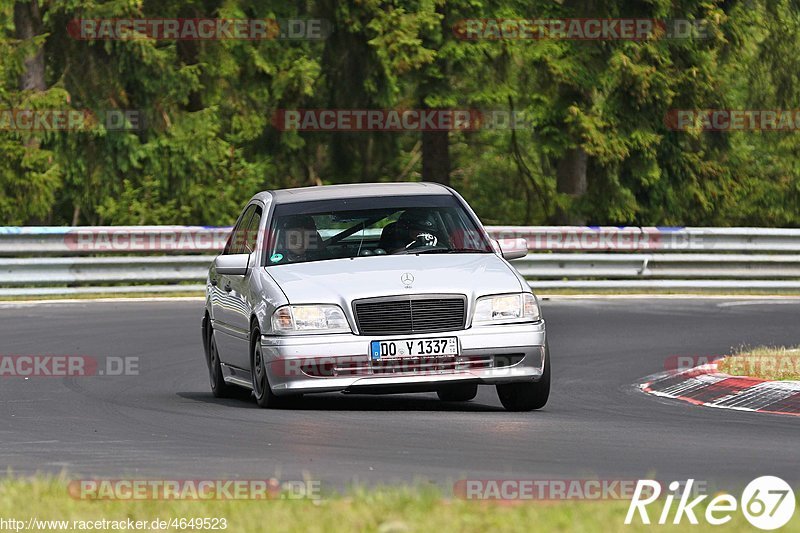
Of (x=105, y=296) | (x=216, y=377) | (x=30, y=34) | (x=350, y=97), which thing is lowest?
(x=105, y=296)

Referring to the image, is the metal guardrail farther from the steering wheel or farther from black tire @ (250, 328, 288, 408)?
black tire @ (250, 328, 288, 408)

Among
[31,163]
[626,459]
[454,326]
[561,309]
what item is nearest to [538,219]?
[31,163]

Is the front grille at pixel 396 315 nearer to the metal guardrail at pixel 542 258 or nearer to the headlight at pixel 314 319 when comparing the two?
the headlight at pixel 314 319

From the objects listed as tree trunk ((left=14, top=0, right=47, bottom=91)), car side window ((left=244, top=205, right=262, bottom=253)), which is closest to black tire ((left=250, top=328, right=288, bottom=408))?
car side window ((left=244, top=205, right=262, bottom=253))

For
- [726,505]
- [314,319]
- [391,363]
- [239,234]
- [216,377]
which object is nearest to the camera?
[726,505]

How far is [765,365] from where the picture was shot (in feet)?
45.6

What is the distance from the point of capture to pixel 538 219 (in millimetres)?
38812

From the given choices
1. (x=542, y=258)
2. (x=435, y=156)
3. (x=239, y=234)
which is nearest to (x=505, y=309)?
(x=239, y=234)

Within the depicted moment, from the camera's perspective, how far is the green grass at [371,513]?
6457 mm

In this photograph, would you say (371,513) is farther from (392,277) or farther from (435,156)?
(435,156)

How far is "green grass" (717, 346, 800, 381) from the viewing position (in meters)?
13.4

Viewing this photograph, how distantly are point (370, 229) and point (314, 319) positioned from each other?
1373 millimetres

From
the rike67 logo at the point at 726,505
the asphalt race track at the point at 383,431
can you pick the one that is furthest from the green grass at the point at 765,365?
the rike67 logo at the point at 726,505

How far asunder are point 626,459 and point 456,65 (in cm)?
2341
